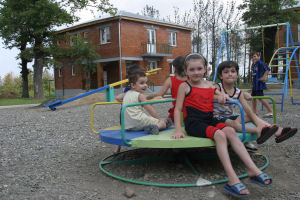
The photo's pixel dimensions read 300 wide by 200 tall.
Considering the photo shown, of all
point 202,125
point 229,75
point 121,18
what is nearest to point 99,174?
point 202,125

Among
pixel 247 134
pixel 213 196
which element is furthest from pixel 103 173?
pixel 247 134

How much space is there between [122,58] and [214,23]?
13175 millimetres

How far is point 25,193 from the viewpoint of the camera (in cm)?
267

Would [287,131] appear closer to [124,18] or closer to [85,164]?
[85,164]

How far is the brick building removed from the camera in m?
21.1

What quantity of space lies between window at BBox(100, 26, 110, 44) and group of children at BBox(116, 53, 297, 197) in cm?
1903

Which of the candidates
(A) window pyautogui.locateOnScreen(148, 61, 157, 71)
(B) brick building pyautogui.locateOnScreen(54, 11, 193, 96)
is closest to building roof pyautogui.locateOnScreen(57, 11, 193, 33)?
(B) brick building pyautogui.locateOnScreen(54, 11, 193, 96)

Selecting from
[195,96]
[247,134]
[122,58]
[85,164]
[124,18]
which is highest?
[124,18]

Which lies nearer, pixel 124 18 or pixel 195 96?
pixel 195 96

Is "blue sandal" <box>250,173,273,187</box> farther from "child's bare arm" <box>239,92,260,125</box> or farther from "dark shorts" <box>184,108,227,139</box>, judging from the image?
"child's bare arm" <box>239,92,260,125</box>

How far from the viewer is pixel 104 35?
2222 cm

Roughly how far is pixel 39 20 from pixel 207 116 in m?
19.7

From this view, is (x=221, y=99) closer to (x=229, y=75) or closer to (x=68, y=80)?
(x=229, y=75)

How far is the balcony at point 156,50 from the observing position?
22.6 m
